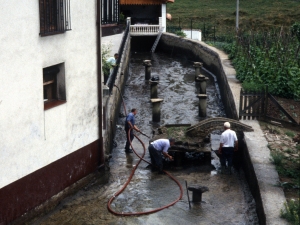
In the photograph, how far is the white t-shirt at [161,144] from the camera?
1648cm

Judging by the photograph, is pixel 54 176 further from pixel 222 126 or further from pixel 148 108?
pixel 148 108

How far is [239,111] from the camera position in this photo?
1941 cm

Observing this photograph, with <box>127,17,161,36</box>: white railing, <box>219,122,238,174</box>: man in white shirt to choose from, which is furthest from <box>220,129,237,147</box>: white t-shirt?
<box>127,17,161,36</box>: white railing

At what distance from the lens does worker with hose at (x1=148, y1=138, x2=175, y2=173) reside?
1647cm

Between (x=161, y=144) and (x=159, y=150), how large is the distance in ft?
0.78

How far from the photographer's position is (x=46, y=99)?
14133mm

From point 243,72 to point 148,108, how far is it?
15.8 ft

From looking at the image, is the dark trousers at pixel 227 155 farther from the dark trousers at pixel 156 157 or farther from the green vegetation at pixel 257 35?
the green vegetation at pixel 257 35

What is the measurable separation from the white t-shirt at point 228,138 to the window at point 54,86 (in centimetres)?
488

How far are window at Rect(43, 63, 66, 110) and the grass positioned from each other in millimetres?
40700

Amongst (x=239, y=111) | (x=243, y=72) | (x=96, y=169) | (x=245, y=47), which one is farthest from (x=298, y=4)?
(x=96, y=169)

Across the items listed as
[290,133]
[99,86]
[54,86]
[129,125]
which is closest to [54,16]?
[54,86]

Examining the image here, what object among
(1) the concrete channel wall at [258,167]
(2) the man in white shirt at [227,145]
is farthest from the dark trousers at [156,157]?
(1) the concrete channel wall at [258,167]

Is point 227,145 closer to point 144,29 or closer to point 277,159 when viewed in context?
point 277,159
